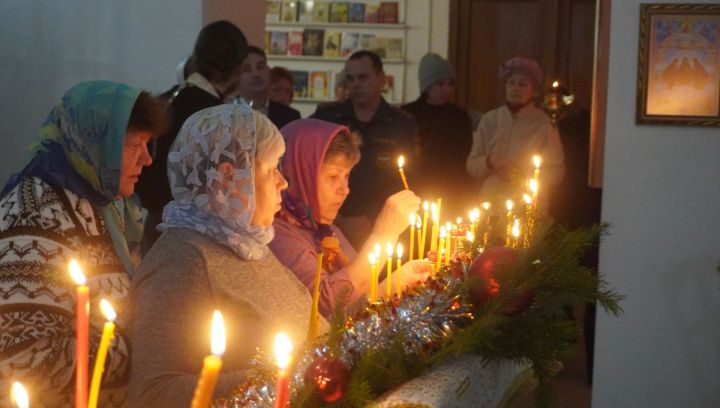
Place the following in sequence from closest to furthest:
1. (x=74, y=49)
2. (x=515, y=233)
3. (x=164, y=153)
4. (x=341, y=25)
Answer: (x=515, y=233)
(x=164, y=153)
(x=74, y=49)
(x=341, y=25)

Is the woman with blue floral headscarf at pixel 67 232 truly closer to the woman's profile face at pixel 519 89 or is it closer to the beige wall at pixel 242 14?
the beige wall at pixel 242 14

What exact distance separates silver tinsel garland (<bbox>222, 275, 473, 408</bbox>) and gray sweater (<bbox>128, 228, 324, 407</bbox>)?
0.27 metres

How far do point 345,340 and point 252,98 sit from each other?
157 inches

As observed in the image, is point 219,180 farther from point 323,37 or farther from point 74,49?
point 323,37

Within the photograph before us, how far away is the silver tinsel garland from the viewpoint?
1.84 metres

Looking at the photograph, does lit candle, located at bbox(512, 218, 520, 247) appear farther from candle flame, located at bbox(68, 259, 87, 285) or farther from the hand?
candle flame, located at bbox(68, 259, 87, 285)

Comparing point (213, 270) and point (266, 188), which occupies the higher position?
point (266, 188)

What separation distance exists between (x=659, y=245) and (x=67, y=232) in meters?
3.48

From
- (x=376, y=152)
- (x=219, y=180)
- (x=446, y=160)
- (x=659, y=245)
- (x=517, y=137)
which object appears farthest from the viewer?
(x=446, y=160)

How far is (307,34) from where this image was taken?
11641 mm

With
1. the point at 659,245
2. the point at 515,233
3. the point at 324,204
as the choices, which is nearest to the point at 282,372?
the point at 515,233

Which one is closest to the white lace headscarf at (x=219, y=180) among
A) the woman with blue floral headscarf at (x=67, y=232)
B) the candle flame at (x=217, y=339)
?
the woman with blue floral headscarf at (x=67, y=232)

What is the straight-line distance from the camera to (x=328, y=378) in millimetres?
1733

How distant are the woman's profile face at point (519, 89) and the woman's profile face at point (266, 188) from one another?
177 inches
